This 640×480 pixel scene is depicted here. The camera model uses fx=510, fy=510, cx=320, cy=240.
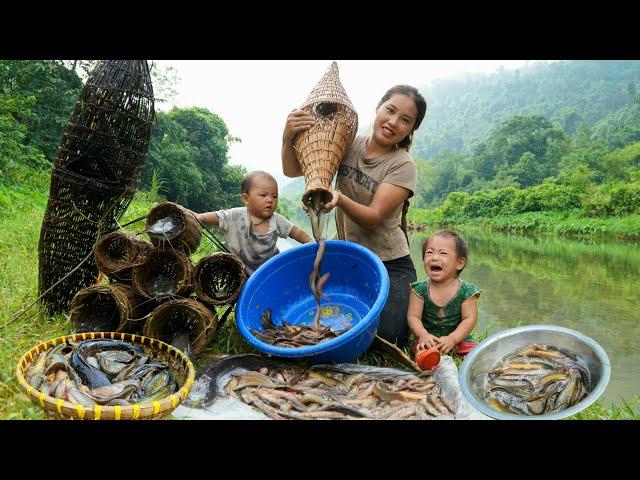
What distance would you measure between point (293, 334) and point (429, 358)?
33.8 inches

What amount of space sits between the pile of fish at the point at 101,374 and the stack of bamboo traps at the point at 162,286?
17.5 inches

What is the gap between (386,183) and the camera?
3.60 m

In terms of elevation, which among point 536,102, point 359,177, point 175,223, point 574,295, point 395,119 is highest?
point 536,102

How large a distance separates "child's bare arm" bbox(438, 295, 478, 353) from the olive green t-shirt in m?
0.65

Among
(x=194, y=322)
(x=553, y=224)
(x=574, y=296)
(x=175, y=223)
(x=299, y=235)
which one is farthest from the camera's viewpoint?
(x=553, y=224)

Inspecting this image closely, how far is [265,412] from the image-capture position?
2.57m

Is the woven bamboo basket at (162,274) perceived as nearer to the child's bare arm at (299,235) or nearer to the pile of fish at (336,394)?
the pile of fish at (336,394)

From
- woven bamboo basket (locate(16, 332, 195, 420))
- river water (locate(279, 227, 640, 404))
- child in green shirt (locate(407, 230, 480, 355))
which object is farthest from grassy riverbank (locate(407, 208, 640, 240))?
woven bamboo basket (locate(16, 332, 195, 420))

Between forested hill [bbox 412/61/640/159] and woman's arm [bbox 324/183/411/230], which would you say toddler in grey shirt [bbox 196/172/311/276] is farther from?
forested hill [bbox 412/61/640/159]

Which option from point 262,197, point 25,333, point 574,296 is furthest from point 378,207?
point 574,296

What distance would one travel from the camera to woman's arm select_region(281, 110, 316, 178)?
135 inches

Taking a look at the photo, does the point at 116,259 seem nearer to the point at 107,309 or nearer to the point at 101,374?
the point at 107,309

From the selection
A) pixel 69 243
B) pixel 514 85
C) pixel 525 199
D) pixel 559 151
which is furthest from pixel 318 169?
pixel 514 85

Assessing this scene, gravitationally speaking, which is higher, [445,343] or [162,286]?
[162,286]
